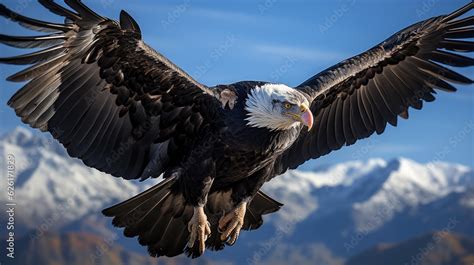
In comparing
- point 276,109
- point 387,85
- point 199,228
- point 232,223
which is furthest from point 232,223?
point 387,85

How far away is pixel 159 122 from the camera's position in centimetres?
813

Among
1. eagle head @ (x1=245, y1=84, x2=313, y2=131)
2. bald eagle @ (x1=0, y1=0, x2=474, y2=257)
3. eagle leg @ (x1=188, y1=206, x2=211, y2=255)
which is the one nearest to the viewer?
bald eagle @ (x1=0, y1=0, x2=474, y2=257)

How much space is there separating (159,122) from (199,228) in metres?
1.01

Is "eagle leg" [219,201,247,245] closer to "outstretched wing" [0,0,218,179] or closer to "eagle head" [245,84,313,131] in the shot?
"outstretched wing" [0,0,218,179]

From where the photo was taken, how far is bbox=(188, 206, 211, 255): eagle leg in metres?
8.00

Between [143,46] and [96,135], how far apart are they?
3.15ft

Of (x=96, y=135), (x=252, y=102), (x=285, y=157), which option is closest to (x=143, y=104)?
(x=96, y=135)

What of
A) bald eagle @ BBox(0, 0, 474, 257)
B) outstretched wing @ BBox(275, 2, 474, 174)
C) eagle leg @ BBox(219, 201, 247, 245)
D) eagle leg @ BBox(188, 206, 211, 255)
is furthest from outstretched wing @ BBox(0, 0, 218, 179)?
outstretched wing @ BBox(275, 2, 474, 174)

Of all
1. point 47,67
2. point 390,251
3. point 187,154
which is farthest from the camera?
point 390,251

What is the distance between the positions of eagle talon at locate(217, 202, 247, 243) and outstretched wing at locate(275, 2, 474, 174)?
81 cm

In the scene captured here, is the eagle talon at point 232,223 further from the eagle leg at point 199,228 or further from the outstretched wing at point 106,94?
the outstretched wing at point 106,94

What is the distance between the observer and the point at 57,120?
7.75 m

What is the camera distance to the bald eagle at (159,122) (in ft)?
24.7

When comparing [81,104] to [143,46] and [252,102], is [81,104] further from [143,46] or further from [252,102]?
[252,102]
